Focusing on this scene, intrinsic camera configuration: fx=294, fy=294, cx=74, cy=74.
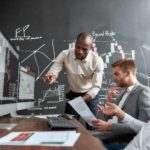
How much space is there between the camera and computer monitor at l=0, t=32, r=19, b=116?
1.67m

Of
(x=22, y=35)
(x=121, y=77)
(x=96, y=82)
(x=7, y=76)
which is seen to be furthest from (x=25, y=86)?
(x=22, y=35)

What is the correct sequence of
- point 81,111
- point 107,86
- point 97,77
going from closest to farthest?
point 81,111, point 97,77, point 107,86

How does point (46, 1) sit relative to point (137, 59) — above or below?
above

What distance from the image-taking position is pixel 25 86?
Answer: 2297 mm

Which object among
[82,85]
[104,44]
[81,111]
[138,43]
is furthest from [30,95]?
[138,43]

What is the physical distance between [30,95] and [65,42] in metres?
1.05

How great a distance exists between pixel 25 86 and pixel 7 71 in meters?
0.48

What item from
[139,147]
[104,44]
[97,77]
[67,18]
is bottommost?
[139,147]

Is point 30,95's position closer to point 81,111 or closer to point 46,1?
point 81,111

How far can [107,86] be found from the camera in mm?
3344

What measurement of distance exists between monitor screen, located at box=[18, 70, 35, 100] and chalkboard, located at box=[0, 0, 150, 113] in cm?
78

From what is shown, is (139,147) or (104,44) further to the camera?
(104,44)

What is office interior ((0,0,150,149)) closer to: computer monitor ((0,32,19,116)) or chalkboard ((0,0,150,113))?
chalkboard ((0,0,150,113))

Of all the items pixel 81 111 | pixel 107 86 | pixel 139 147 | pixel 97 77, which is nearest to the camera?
pixel 139 147
